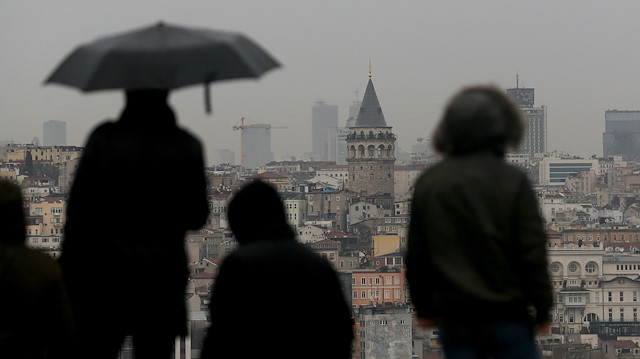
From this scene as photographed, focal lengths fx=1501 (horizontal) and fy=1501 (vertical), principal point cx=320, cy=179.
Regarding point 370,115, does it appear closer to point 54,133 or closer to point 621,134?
point 54,133

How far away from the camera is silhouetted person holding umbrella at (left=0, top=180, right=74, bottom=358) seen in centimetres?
260

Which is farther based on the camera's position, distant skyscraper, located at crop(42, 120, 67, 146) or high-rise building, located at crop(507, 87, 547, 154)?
high-rise building, located at crop(507, 87, 547, 154)

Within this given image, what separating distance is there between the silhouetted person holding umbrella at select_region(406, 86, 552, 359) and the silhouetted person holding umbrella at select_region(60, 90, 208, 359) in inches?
20.1

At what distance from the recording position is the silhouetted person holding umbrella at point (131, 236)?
2672mm

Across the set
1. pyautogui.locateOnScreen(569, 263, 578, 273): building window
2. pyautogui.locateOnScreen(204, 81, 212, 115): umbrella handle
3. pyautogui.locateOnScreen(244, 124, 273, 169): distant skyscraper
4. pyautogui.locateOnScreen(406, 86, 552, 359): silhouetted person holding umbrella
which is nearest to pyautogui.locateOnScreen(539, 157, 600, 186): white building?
pyautogui.locateOnScreen(244, 124, 273, 169): distant skyscraper

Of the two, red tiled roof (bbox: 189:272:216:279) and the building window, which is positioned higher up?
red tiled roof (bbox: 189:272:216:279)

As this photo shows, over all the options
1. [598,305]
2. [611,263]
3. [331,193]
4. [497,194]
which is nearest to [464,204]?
[497,194]

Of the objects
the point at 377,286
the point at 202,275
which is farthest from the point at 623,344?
the point at 202,275

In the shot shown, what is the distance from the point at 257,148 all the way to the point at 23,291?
117070 mm

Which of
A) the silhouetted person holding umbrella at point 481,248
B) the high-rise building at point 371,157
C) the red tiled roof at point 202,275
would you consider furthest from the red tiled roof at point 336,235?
the silhouetted person holding umbrella at point 481,248

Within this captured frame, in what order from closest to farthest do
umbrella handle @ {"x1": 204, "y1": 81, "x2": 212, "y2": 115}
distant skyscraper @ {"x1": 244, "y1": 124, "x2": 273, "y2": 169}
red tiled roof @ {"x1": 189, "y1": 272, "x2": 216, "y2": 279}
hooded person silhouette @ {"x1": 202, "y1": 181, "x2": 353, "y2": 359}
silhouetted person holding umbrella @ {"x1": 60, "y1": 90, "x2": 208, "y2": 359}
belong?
hooded person silhouette @ {"x1": 202, "y1": 181, "x2": 353, "y2": 359} → silhouetted person holding umbrella @ {"x1": 60, "y1": 90, "x2": 208, "y2": 359} → umbrella handle @ {"x1": 204, "y1": 81, "x2": 212, "y2": 115} → red tiled roof @ {"x1": 189, "y1": 272, "x2": 216, "y2": 279} → distant skyscraper @ {"x1": 244, "y1": 124, "x2": 273, "y2": 169}

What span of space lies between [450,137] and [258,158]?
119 m

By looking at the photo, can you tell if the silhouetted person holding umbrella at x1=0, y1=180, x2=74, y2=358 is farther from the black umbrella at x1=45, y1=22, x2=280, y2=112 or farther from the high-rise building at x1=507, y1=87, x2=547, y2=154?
Answer: the high-rise building at x1=507, y1=87, x2=547, y2=154

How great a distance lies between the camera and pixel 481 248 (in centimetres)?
238
